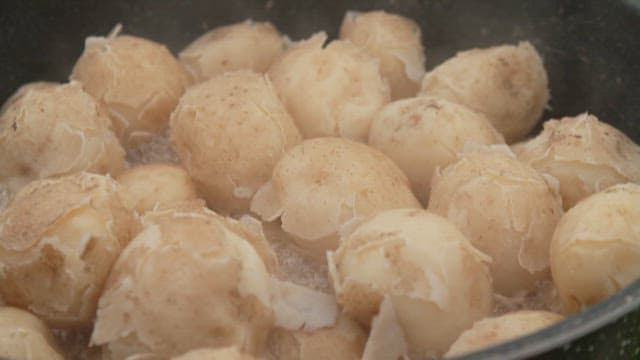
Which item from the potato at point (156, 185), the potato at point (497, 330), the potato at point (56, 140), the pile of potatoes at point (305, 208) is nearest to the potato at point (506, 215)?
the pile of potatoes at point (305, 208)

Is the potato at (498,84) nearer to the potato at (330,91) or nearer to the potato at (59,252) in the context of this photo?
the potato at (330,91)

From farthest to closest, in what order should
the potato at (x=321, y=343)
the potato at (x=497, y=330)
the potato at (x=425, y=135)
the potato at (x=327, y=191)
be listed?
the potato at (x=425, y=135), the potato at (x=327, y=191), the potato at (x=321, y=343), the potato at (x=497, y=330)

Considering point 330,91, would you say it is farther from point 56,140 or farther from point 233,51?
point 56,140

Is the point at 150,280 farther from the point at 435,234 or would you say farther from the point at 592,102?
the point at 592,102

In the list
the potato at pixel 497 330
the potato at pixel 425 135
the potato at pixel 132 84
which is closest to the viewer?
the potato at pixel 497 330

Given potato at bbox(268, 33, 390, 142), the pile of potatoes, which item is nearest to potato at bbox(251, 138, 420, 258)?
the pile of potatoes

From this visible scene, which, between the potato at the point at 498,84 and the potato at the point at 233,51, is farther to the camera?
the potato at the point at 233,51
